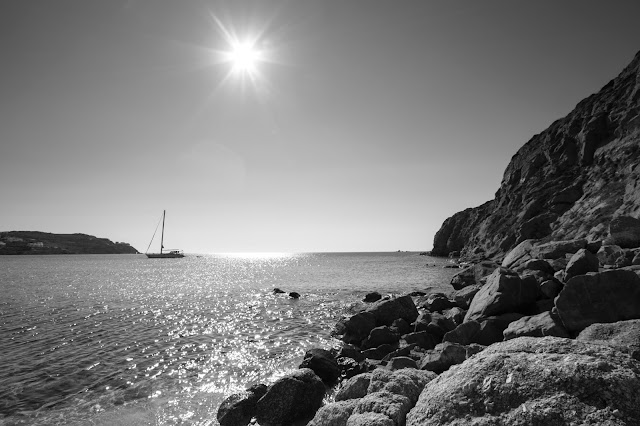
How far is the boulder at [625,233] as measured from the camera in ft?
74.2

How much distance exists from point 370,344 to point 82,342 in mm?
17681

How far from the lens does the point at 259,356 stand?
17969mm

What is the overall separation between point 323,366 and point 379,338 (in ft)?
19.6

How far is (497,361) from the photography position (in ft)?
15.5

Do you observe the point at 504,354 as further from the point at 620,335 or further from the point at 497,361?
the point at 620,335

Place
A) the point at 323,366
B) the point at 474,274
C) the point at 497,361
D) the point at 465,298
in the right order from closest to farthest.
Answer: the point at 497,361, the point at 323,366, the point at 465,298, the point at 474,274

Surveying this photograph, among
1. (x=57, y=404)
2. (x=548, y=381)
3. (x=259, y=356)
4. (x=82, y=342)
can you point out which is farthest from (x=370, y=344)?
(x=82, y=342)

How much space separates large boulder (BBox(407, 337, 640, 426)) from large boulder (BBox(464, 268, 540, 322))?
1181 cm

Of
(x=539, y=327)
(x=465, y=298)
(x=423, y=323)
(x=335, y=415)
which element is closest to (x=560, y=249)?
(x=465, y=298)

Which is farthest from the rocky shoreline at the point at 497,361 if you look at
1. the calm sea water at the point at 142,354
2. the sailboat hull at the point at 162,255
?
the sailboat hull at the point at 162,255

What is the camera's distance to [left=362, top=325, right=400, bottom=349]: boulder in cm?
1881

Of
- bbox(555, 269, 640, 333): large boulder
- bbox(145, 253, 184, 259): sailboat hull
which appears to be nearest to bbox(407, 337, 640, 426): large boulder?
bbox(555, 269, 640, 333): large boulder

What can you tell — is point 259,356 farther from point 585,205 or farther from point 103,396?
point 585,205

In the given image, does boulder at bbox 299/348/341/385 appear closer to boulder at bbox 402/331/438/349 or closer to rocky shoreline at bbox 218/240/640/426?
rocky shoreline at bbox 218/240/640/426
